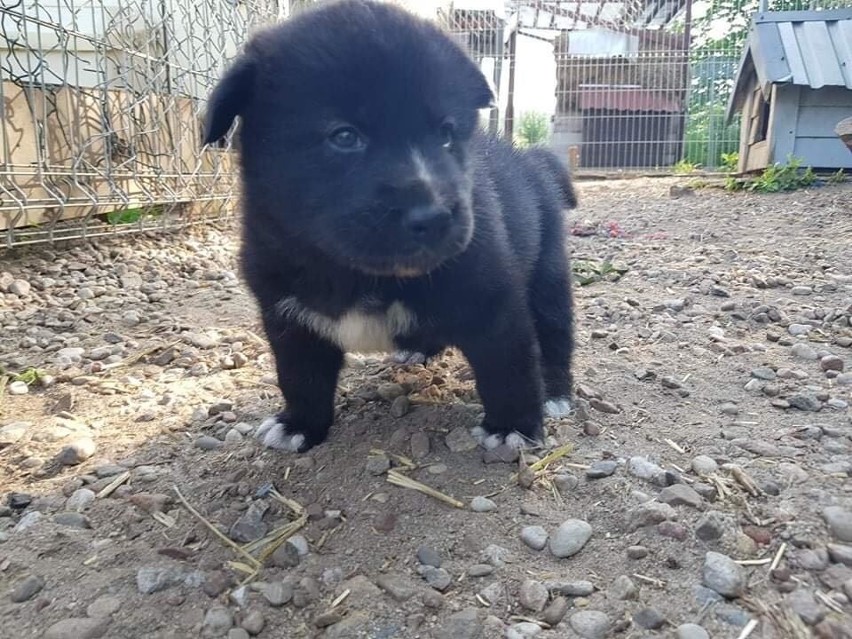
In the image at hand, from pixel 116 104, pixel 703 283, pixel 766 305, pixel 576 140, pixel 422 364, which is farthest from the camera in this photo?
pixel 576 140

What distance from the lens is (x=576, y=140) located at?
49.9ft

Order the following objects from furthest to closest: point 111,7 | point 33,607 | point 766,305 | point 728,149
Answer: point 728,149, point 111,7, point 766,305, point 33,607

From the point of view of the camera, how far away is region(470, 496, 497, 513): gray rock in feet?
6.93

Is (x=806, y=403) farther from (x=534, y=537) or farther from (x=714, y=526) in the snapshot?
(x=534, y=537)

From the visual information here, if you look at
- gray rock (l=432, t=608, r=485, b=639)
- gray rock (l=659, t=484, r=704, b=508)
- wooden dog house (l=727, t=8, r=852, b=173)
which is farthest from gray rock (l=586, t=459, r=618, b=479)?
wooden dog house (l=727, t=8, r=852, b=173)

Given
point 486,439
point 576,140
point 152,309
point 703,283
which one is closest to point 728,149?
point 576,140

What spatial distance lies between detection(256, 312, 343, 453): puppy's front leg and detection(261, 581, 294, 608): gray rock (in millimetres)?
760

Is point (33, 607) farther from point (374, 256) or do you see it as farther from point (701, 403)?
point (701, 403)

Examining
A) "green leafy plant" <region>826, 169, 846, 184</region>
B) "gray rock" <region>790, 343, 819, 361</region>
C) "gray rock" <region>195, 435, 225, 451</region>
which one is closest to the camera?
"gray rock" <region>195, 435, 225, 451</region>

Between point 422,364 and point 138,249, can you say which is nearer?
point 422,364

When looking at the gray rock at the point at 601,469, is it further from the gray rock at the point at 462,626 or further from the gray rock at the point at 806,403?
the gray rock at the point at 806,403

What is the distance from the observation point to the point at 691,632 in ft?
5.20

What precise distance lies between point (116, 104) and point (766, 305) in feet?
14.4

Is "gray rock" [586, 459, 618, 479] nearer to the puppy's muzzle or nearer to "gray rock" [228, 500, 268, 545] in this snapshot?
the puppy's muzzle
